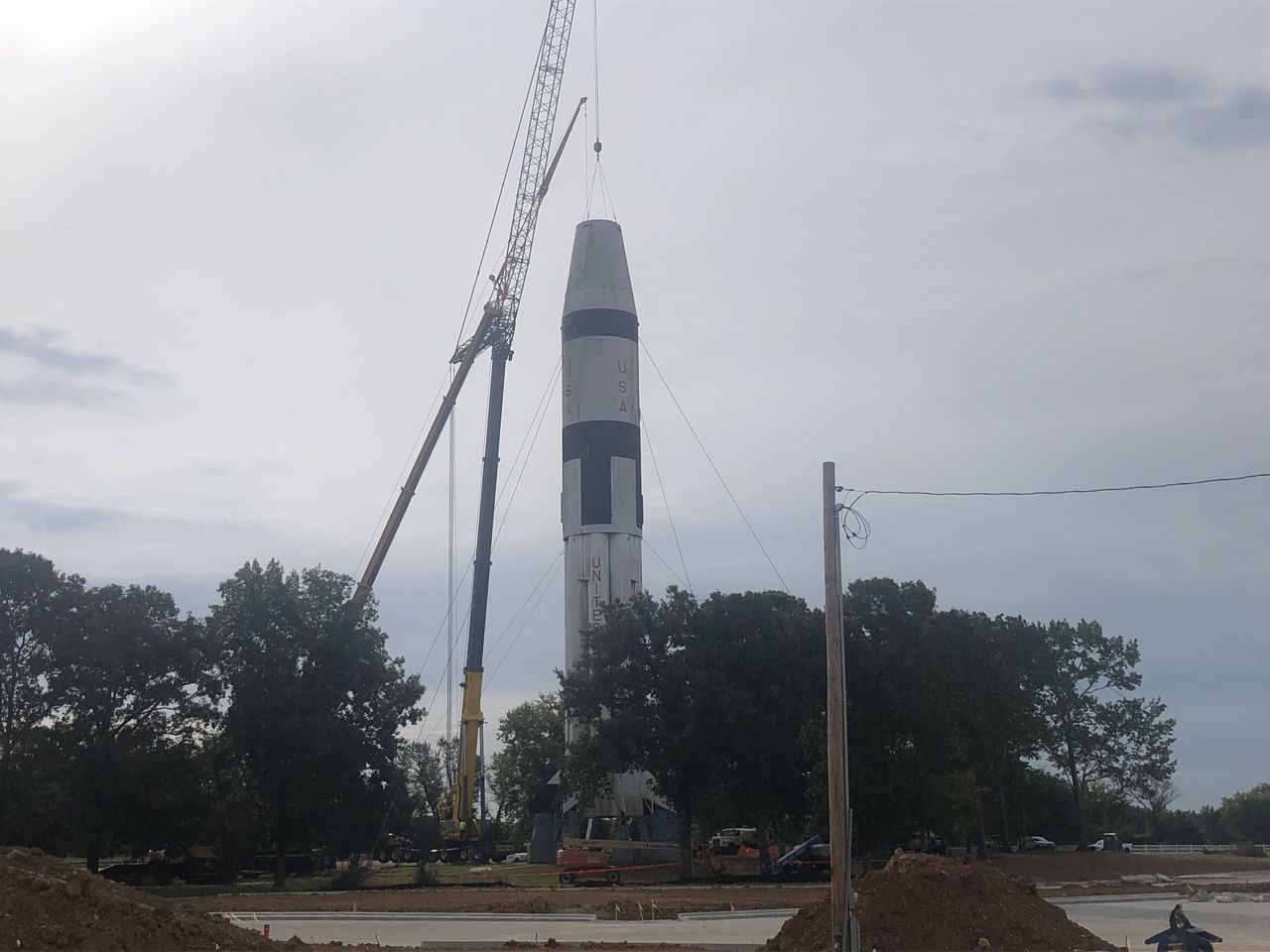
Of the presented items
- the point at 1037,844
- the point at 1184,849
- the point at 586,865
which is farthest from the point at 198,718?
the point at 1184,849

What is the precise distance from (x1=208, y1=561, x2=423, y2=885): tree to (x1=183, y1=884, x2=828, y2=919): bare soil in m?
10.8

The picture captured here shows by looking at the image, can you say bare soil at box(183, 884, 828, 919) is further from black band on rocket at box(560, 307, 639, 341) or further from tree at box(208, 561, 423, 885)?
black band on rocket at box(560, 307, 639, 341)

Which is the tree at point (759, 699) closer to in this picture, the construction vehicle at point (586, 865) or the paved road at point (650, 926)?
the construction vehicle at point (586, 865)

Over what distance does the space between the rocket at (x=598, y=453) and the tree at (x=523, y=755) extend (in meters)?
61.5

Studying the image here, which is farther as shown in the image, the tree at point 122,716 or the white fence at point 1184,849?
the white fence at point 1184,849

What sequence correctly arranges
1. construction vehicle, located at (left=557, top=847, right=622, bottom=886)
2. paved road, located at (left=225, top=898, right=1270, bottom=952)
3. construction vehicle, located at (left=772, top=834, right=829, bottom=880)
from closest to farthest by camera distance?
paved road, located at (left=225, top=898, right=1270, bottom=952), construction vehicle, located at (left=557, top=847, right=622, bottom=886), construction vehicle, located at (left=772, top=834, right=829, bottom=880)

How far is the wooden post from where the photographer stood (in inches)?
766

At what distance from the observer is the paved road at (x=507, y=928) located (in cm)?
2833

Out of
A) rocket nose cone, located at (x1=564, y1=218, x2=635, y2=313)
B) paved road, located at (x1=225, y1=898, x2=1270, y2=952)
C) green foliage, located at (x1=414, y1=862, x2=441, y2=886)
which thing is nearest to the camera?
paved road, located at (x1=225, y1=898, x2=1270, y2=952)

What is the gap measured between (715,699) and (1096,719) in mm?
42627

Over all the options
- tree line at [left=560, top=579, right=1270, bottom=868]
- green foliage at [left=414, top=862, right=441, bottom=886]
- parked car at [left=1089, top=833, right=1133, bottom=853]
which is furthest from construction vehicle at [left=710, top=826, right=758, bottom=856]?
parked car at [left=1089, top=833, right=1133, bottom=853]

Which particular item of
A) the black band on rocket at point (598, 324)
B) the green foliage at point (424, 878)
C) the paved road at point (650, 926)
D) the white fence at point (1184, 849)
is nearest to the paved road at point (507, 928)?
the paved road at point (650, 926)

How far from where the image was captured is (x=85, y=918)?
19.8m

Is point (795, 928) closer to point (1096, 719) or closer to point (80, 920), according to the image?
point (80, 920)
